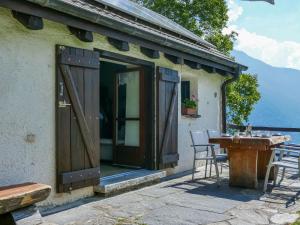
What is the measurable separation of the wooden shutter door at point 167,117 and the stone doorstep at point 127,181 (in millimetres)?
447

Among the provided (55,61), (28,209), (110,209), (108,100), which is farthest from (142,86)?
(28,209)

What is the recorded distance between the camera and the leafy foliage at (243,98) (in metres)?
16.9

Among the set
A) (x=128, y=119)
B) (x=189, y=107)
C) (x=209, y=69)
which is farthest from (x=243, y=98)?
(x=128, y=119)

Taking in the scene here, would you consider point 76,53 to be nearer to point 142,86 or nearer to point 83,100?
point 83,100

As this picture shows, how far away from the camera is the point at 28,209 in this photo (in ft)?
12.6

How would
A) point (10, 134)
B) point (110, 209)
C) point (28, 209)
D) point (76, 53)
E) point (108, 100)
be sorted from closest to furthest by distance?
point (28, 209), point (10, 134), point (110, 209), point (76, 53), point (108, 100)

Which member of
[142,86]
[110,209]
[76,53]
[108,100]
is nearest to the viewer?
[110,209]

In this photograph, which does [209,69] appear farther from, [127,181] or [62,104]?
[62,104]

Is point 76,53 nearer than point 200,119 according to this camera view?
Yes

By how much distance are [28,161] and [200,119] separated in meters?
4.92

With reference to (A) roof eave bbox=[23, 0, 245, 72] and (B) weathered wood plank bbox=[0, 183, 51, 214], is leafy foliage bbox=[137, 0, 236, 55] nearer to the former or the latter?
(A) roof eave bbox=[23, 0, 245, 72]

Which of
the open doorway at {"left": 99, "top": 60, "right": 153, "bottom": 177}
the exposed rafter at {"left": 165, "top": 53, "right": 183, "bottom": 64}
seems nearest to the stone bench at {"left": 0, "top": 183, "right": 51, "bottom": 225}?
the open doorway at {"left": 99, "top": 60, "right": 153, "bottom": 177}

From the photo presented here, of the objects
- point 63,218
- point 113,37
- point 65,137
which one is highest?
point 113,37

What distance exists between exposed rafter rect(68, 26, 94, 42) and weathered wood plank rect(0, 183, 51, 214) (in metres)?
2.18
